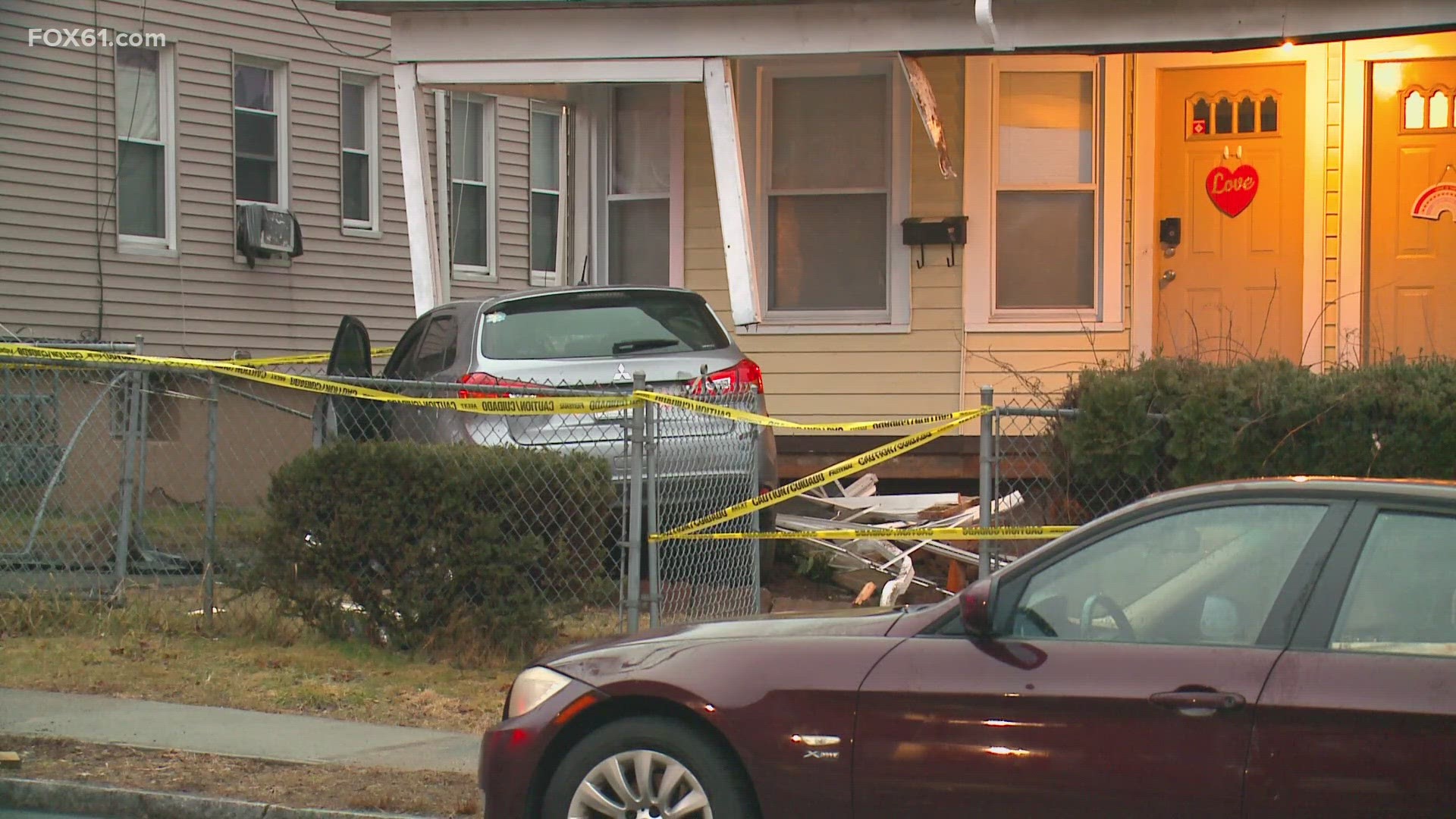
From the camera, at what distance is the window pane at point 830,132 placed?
40.8 ft

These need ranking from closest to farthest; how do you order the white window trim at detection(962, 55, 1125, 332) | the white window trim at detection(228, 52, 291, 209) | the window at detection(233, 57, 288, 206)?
the white window trim at detection(962, 55, 1125, 332), the window at detection(233, 57, 288, 206), the white window trim at detection(228, 52, 291, 209)

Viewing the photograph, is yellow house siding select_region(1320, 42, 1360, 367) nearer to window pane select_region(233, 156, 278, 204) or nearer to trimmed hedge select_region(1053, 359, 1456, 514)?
trimmed hedge select_region(1053, 359, 1456, 514)

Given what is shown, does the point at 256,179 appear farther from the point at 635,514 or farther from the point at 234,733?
the point at 234,733

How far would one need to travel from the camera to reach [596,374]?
9.62 m

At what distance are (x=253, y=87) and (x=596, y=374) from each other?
999 cm

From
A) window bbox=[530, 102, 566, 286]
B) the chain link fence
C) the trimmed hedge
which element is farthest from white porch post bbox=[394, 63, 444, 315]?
window bbox=[530, 102, 566, 286]

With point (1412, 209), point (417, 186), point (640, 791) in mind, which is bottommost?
point (640, 791)

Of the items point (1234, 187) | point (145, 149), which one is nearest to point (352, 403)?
point (1234, 187)

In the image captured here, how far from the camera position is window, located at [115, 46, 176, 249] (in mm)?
16703

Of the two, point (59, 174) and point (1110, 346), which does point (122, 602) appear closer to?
point (1110, 346)

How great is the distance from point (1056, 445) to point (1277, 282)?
4.32 metres

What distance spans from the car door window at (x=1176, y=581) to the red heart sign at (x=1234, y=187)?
25.6 ft

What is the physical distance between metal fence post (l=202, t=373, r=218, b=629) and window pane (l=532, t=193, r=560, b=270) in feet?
40.8

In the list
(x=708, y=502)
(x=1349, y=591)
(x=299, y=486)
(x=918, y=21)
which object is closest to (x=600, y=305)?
(x=708, y=502)
